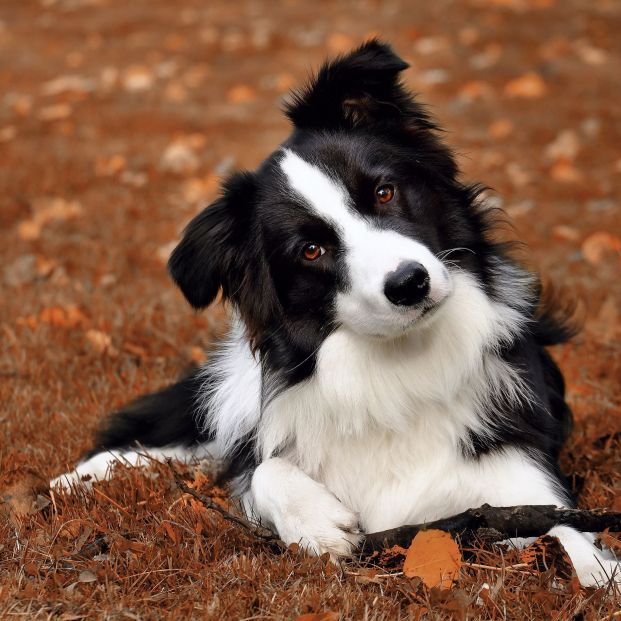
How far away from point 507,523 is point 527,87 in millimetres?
9443

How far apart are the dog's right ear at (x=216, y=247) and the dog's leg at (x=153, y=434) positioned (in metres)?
0.79

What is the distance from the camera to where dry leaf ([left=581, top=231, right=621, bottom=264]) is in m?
6.49

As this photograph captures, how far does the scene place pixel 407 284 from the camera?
2.75 m

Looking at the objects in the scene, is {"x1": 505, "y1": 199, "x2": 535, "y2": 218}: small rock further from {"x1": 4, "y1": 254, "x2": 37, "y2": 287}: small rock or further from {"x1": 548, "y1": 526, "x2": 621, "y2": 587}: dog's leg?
{"x1": 548, "y1": 526, "x2": 621, "y2": 587}: dog's leg

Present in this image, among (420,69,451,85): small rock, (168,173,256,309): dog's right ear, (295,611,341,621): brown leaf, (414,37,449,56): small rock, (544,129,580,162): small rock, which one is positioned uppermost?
(168,173,256,309): dog's right ear

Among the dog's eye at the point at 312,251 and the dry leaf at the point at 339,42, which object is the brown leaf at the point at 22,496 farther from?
the dry leaf at the point at 339,42

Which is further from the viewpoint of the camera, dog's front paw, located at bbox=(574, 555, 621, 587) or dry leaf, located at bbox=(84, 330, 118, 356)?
dry leaf, located at bbox=(84, 330, 118, 356)

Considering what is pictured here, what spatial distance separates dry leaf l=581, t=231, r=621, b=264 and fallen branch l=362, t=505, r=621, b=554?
12.7ft

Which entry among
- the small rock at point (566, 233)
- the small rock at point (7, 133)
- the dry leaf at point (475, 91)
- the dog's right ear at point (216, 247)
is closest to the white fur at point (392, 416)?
the dog's right ear at point (216, 247)

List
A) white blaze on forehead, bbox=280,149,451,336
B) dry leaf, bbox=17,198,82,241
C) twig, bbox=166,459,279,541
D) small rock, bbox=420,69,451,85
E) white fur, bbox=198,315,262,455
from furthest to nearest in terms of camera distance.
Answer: small rock, bbox=420,69,451,85, dry leaf, bbox=17,198,82,241, white fur, bbox=198,315,262,455, twig, bbox=166,459,279,541, white blaze on forehead, bbox=280,149,451,336

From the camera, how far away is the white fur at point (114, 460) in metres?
3.52

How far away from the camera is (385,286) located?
2.77 m

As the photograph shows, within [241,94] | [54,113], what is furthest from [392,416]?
[241,94]

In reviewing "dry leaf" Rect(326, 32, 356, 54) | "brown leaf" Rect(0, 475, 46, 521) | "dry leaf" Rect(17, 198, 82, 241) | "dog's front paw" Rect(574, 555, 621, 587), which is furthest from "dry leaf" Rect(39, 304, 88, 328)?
"dry leaf" Rect(326, 32, 356, 54)
